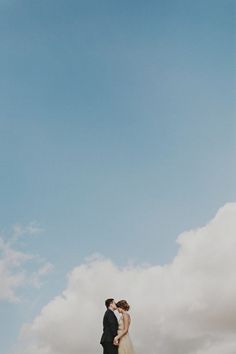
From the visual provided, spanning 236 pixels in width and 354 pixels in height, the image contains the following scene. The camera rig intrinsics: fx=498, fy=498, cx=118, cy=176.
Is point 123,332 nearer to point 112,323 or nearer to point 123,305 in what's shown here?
point 112,323

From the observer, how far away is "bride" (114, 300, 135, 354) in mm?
22453

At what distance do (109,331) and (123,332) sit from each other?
809mm

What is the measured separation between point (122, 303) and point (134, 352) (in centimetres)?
253

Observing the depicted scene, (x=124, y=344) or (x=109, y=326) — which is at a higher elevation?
(x=109, y=326)

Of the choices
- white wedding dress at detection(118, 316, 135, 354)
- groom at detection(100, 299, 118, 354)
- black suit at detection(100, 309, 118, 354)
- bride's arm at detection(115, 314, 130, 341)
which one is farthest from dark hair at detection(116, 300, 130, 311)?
white wedding dress at detection(118, 316, 135, 354)

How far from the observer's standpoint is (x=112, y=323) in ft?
72.7

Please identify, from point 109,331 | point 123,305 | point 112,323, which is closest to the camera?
point 112,323

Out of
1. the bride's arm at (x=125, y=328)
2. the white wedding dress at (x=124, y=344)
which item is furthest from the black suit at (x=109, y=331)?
the white wedding dress at (x=124, y=344)

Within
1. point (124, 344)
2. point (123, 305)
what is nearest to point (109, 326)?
point (123, 305)

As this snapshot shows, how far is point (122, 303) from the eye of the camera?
22.4 metres

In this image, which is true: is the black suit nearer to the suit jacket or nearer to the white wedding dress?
the suit jacket

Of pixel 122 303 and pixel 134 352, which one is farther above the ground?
pixel 122 303

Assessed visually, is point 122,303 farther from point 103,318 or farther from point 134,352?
point 134,352

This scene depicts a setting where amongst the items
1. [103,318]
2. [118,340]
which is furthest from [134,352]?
[103,318]
